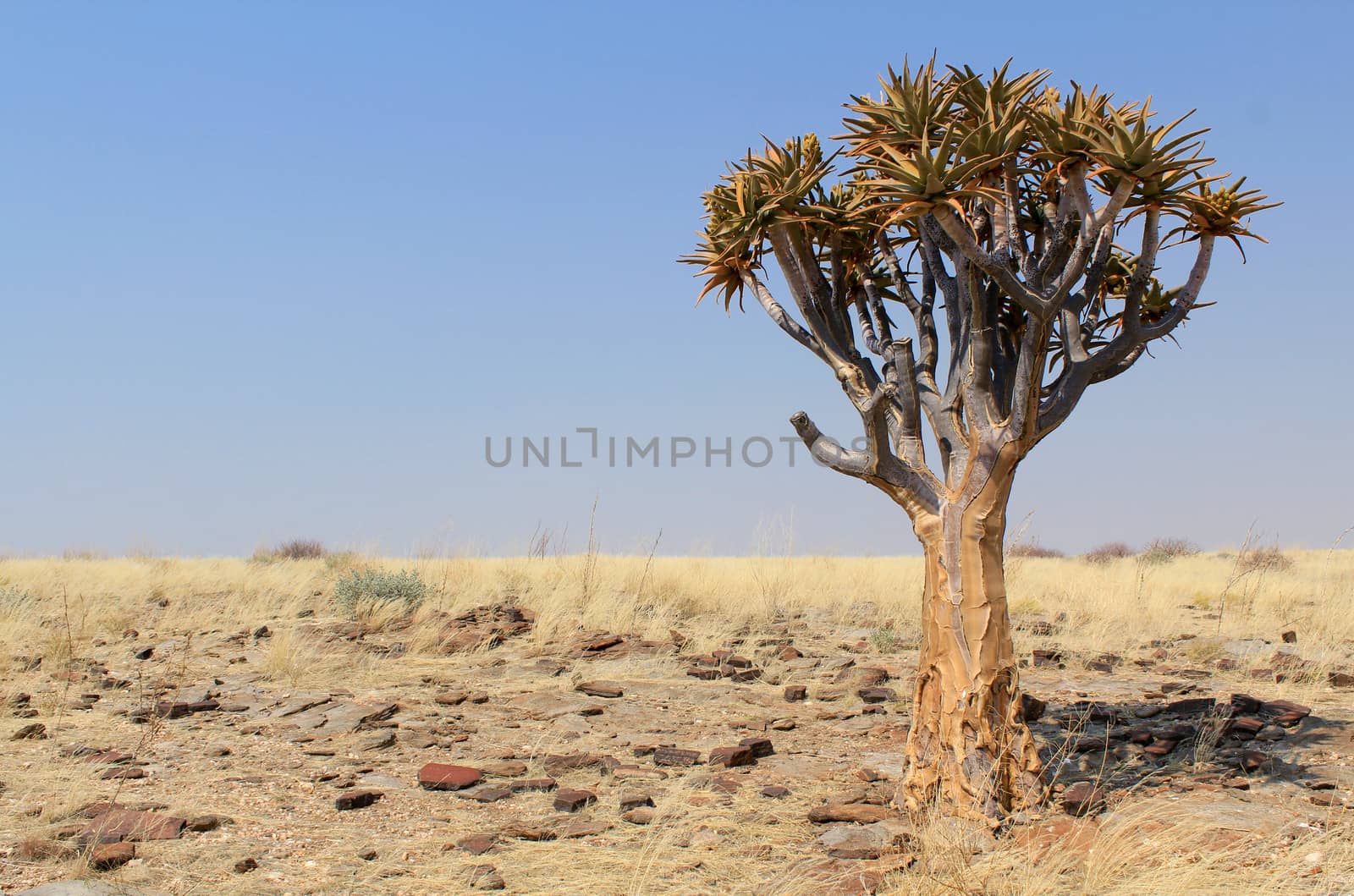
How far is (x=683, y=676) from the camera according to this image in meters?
9.94

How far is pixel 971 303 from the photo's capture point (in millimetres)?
5648

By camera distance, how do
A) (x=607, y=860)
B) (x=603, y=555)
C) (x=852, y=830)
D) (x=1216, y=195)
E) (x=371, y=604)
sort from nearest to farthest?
(x=607, y=860), (x=852, y=830), (x=1216, y=195), (x=371, y=604), (x=603, y=555)

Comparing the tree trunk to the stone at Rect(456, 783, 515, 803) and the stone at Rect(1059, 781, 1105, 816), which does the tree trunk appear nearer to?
the stone at Rect(1059, 781, 1105, 816)

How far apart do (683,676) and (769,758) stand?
2834 millimetres

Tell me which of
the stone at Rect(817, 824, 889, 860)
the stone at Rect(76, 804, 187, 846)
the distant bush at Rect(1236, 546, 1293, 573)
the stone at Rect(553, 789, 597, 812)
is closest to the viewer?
the stone at Rect(817, 824, 889, 860)

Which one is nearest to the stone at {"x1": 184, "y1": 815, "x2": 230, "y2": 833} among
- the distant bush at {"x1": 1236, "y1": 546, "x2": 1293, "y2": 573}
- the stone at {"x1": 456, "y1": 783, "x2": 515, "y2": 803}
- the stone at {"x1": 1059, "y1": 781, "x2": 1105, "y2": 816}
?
the stone at {"x1": 456, "y1": 783, "x2": 515, "y2": 803}

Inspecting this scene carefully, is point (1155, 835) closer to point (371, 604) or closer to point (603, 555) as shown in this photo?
point (371, 604)

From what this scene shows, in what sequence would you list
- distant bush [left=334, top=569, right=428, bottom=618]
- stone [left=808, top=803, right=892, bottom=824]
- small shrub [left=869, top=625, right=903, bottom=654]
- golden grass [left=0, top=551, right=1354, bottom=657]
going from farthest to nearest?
distant bush [left=334, top=569, right=428, bottom=618]
golden grass [left=0, top=551, right=1354, bottom=657]
small shrub [left=869, top=625, right=903, bottom=654]
stone [left=808, top=803, right=892, bottom=824]

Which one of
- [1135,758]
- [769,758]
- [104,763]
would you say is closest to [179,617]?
[104,763]

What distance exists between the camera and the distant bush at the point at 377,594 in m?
12.6

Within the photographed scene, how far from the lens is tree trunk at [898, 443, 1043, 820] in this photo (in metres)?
5.62

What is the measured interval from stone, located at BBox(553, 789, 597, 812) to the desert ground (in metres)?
0.02

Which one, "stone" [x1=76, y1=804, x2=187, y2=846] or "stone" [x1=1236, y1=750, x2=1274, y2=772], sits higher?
"stone" [x1=1236, y1=750, x2=1274, y2=772]

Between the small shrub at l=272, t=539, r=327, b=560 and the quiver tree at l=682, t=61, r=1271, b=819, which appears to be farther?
the small shrub at l=272, t=539, r=327, b=560
